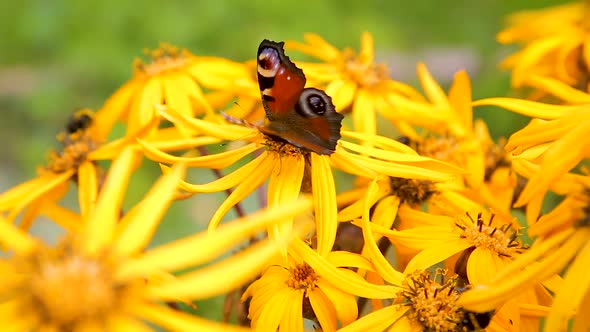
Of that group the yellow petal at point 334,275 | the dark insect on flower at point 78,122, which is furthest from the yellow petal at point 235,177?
the dark insect on flower at point 78,122

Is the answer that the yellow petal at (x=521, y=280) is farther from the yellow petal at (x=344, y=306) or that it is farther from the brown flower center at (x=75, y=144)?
the brown flower center at (x=75, y=144)

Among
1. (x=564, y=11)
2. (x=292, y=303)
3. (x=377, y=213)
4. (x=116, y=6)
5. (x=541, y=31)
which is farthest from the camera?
(x=116, y=6)

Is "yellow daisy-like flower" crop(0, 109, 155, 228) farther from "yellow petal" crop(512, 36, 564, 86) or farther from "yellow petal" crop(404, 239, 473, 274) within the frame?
"yellow petal" crop(512, 36, 564, 86)

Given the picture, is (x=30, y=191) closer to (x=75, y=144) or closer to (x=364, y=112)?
(x=75, y=144)

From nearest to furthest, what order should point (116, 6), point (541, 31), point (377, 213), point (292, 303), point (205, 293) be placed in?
point (205, 293)
point (292, 303)
point (377, 213)
point (541, 31)
point (116, 6)

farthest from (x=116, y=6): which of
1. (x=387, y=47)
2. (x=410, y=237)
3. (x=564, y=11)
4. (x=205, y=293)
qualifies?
(x=205, y=293)

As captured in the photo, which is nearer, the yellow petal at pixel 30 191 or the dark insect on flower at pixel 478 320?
the dark insect on flower at pixel 478 320

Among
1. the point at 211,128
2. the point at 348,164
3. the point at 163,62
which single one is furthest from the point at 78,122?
the point at 348,164

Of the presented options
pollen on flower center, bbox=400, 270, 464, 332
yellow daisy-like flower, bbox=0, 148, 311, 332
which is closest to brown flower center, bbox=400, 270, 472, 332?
pollen on flower center, bbox=400, 270, 464, 332

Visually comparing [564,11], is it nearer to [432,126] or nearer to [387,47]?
[432,126]
